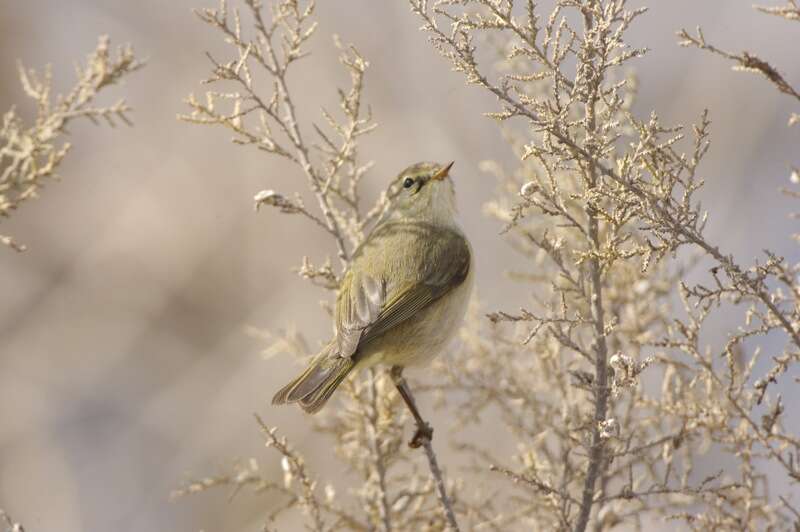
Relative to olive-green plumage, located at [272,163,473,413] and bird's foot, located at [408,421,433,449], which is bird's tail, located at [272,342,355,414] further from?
bird's foot, located at [408,421,433,449]

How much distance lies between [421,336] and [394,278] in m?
0.21

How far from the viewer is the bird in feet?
10.3

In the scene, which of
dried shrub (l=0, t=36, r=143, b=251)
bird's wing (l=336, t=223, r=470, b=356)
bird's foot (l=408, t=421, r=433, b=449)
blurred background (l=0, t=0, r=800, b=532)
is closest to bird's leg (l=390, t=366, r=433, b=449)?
bird's foot (l=408, t=421, r=433, b=449)

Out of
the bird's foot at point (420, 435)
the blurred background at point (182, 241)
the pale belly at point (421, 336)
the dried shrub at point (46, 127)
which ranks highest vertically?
the blurred background at point (182, 241)

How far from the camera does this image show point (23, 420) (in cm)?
664

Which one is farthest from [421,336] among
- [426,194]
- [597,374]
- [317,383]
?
[597,374]

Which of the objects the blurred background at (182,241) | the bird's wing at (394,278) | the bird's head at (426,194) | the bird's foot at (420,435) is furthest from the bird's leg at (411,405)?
the blurred background at (182,241)

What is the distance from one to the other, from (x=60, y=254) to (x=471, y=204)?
3068 mm

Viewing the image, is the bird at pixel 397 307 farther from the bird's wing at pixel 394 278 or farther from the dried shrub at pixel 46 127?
the dried shrub at pixel 46 127

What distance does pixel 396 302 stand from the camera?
11.1 ft

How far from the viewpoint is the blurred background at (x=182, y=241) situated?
18.6 ft

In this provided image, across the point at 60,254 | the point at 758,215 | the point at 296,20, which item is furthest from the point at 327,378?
the point at 60,254

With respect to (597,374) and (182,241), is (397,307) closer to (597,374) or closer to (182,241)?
(597,374)

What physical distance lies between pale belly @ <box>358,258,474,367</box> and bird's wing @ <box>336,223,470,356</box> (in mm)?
31
